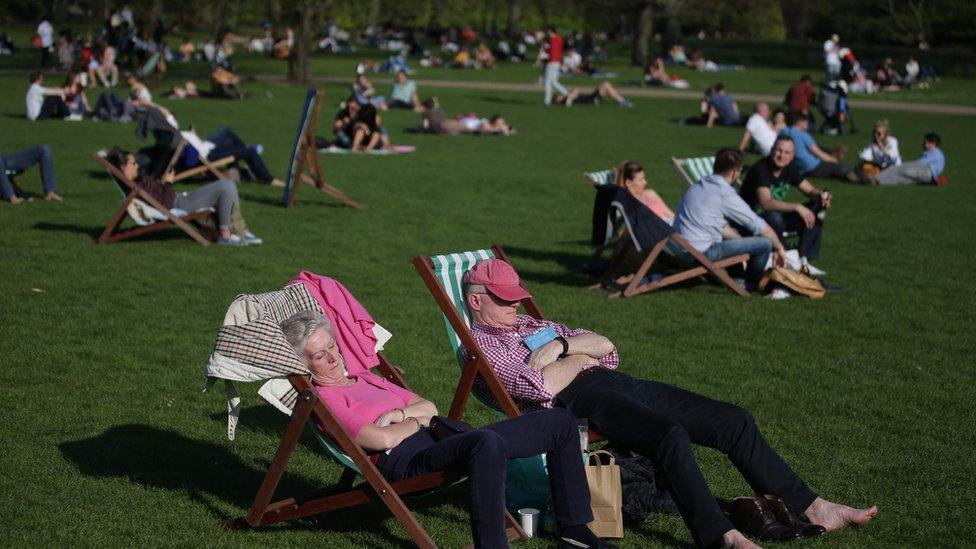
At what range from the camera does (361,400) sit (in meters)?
5.28

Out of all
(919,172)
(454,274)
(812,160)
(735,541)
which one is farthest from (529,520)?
(919,172)

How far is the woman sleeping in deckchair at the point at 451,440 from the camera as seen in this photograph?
469 cm

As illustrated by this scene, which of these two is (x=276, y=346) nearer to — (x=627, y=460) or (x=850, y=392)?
(x=627, y=460)

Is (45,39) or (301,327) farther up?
(301,327)

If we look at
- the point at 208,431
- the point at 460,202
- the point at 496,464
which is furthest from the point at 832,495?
the point at 460,202

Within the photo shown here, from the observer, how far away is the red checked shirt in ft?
18.3

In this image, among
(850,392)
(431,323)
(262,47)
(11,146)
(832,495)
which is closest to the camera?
(832,495)

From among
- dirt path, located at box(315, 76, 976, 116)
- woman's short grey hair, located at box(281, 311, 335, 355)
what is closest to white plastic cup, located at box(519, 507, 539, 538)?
woman's short grey hair, located at box(281, 311, 335, 355)

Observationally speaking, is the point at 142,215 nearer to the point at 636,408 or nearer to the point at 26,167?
the point at 26,167

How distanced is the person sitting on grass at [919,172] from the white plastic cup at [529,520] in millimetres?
14625

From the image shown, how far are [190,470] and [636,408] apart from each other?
2.30 meters

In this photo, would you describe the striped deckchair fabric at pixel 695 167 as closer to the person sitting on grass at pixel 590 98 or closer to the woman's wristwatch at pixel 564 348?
the woman's wristwatch at pixel 564 348

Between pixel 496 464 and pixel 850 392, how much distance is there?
3694 mm

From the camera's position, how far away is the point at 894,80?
4169cm
